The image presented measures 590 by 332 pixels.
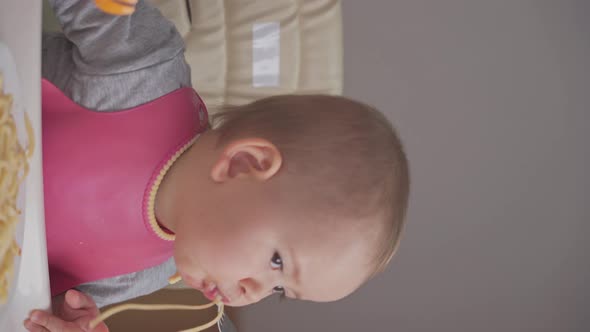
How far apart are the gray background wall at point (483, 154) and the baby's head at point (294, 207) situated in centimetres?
78

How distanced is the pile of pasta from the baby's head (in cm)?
25

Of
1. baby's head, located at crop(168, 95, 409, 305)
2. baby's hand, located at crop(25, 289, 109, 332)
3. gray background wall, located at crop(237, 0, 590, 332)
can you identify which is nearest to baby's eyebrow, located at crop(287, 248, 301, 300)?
baby's head, located at crop(168, 95, 409, 305)

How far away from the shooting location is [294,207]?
2.12ft

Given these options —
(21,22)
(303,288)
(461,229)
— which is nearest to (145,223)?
(303,288)

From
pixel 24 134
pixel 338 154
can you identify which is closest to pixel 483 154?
pixel 338 154

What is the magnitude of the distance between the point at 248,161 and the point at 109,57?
0.25m

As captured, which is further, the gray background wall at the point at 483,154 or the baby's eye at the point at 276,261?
the gray background wall at the point at 483,154

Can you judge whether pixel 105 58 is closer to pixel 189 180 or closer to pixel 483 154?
pixel 189 180

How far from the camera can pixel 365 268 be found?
699 millimetres

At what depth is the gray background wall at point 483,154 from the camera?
131 cm

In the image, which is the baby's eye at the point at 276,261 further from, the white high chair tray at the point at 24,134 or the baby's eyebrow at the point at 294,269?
the white high chair tray at the point at 24,134

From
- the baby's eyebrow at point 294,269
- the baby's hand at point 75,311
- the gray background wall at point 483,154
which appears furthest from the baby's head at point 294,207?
the gray background wall at point 483,154

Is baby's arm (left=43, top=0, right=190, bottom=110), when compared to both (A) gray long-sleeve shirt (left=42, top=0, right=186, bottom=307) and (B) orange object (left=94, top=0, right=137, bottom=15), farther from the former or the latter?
(B) orange object (left=94, top=0, right=137, bottom=15)

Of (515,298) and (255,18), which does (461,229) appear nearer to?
(515,298)
